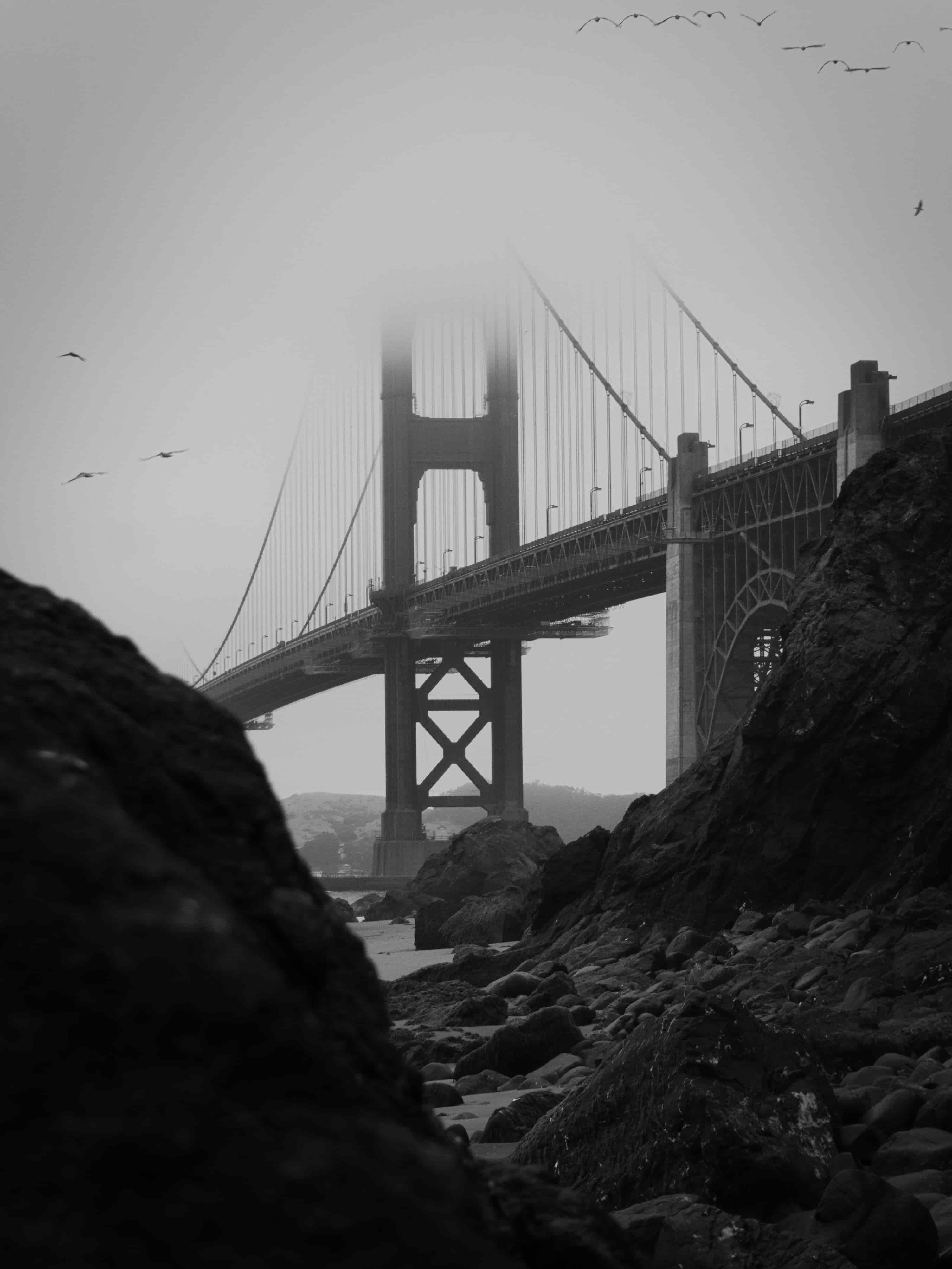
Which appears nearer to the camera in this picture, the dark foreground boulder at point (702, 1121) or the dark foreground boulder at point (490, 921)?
the dark foreground boulder at point (702, 1121)

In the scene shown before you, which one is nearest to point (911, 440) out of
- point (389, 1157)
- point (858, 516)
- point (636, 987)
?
point (858, 516)

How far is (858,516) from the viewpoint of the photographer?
40.4 ft

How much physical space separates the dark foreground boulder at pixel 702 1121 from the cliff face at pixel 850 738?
595 cm

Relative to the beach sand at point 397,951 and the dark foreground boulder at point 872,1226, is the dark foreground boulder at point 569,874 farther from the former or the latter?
the dark foreground boulder at point 872,1226

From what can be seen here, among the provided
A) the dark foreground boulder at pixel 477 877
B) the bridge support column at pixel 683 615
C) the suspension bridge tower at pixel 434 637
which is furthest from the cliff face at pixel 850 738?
the suspension bridge tower at pixel 434 637

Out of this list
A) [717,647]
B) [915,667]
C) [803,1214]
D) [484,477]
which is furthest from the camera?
[484,477]

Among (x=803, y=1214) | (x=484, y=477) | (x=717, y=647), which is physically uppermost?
(x=484, y=477)

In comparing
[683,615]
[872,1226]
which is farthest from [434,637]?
[872,1226]

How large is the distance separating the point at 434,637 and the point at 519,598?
19.4 ft

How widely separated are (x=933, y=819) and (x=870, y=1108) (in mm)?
5883

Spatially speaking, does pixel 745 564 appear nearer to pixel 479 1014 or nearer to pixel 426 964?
pixel 426 964

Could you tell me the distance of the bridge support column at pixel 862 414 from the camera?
25844 millimetres

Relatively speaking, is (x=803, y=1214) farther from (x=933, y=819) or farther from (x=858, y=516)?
(x=858, y=516)

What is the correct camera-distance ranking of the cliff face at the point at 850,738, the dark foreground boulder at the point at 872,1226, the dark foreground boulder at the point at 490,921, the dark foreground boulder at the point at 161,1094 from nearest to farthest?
the dark foreground boulder at the point at 161,1094
the dark foreground boulder at the point at 872,1226
the cliff face at the point at 850,738
the dark foreground boulder at the point at 490,921
